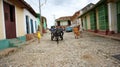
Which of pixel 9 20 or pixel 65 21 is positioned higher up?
pixel 65 21

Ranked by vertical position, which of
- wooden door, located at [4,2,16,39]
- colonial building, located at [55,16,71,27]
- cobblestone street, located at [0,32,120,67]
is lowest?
cobblestone street, located at [0,32,120,67]

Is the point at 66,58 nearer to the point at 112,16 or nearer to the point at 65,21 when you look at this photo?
the point at 112,16

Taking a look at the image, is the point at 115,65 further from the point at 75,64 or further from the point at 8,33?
the point at 8,33

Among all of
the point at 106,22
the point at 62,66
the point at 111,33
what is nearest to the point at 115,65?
the point at 62,66

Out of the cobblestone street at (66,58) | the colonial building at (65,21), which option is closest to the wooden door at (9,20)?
the cobblestone street at (66,58)

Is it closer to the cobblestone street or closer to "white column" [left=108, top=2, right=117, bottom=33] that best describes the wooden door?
the cobblestone street

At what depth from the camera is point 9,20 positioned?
12008 mm

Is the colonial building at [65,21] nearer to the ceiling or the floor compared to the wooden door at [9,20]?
nearer to the ceiling

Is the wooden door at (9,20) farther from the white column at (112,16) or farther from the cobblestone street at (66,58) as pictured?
the white column at (112,16)

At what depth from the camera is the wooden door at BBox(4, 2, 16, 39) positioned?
11.3 metres

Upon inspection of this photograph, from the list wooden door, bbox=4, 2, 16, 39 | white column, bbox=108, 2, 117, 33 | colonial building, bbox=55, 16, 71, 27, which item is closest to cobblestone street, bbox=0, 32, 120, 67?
wooden door, bbox=4, 2, 16, 39

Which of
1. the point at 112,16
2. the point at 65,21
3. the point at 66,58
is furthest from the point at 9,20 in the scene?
the point at 65,21

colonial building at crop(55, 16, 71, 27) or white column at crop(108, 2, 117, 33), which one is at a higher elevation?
colonial building at crop(55, 16, 71, 27)

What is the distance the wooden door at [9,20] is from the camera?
11320mm
